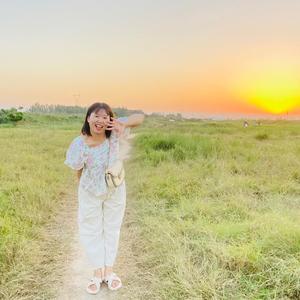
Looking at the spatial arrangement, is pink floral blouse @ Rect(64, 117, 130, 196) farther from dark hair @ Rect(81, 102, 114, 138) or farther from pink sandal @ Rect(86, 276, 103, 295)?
pink sandal @ Rect(86, 276, 103, 295)

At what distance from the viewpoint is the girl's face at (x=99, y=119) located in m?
3.27

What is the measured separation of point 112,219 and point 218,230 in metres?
1.43

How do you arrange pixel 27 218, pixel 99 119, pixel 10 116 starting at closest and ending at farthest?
pixel 99 119, pixel 27 218, pixel 10 116

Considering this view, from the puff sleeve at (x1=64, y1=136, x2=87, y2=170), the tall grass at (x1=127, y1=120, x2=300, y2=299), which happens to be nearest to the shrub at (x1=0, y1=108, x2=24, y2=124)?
the tall grass at (x1=127, y1=120, x2=300, y2=299)

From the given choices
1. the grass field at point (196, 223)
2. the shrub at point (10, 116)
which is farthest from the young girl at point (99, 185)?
the shrub at point (10, 116)

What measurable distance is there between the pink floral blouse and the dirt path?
4.7 inches

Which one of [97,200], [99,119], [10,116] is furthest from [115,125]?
[10,116]

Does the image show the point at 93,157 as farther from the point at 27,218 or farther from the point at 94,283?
the point at 27,218

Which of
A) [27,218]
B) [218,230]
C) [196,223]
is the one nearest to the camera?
[218,230]

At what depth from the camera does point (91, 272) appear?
3.79 m

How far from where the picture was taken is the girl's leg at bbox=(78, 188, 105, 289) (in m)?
3.38

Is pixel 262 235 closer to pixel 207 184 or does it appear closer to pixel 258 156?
pixel 207 184

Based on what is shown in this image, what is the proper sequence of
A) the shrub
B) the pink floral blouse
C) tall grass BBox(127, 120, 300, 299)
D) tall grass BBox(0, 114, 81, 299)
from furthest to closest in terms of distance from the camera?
the shrub → tall grass BBox(0, 114, 81, 299) → the pink floral blouse → tall grass BBox(127, 120, 300, 299)

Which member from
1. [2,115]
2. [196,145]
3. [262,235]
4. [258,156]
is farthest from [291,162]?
[2,115]
